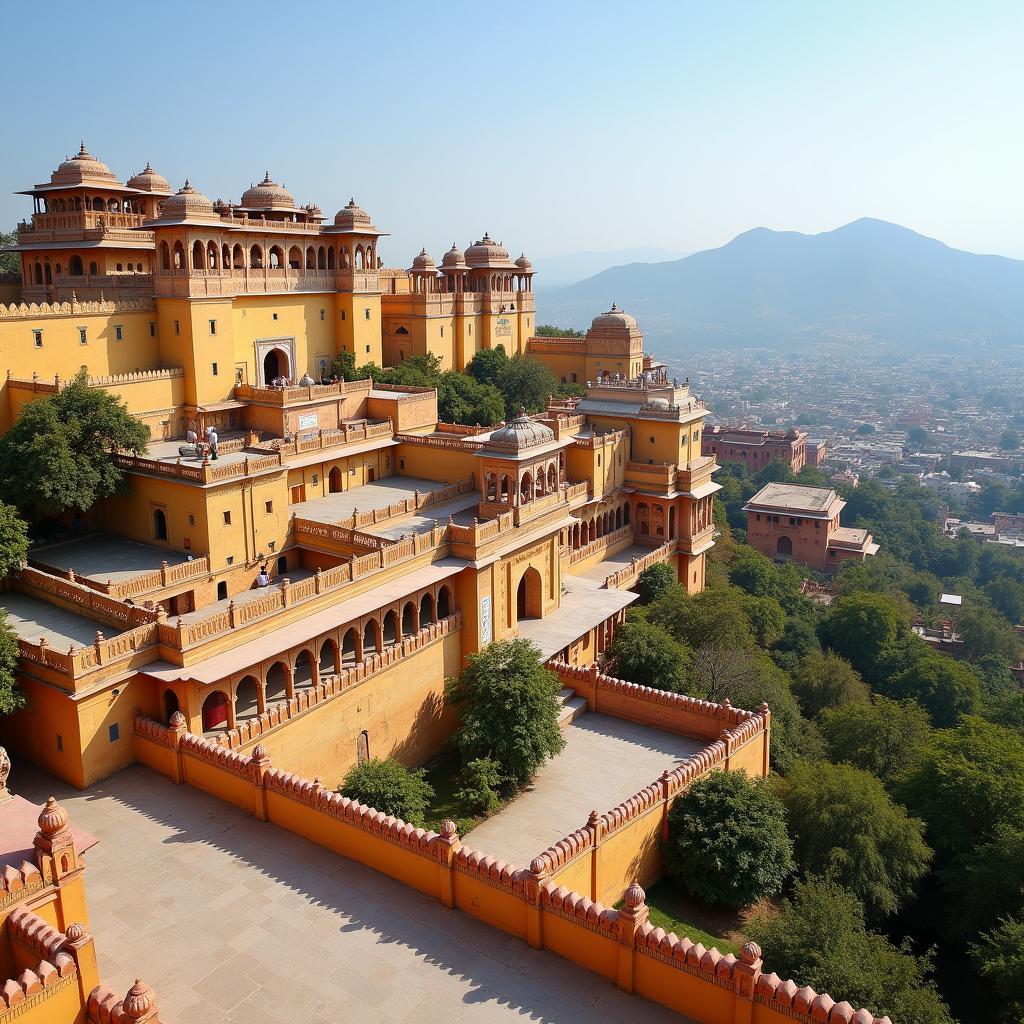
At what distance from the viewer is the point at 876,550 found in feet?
281

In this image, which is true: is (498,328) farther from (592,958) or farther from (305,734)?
(592,958)

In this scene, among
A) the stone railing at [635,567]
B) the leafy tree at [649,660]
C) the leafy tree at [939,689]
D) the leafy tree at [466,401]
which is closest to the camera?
the leafy tree at [649,660]

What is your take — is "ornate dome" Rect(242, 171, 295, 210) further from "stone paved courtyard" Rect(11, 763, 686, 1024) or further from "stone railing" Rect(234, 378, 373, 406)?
"stone paved courtyard" Rect(11, 763, 686, 1024)

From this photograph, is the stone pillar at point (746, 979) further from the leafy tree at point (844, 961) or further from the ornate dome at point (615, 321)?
the ornate dome at point (615, 321)

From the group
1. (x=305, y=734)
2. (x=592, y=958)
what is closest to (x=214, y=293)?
(x=305, y=734)

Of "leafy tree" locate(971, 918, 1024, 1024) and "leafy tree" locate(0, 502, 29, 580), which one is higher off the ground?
"leafy tree" locate(0, 502, 29, 580)

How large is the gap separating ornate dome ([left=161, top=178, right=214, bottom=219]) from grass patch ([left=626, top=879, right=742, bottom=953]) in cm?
2786

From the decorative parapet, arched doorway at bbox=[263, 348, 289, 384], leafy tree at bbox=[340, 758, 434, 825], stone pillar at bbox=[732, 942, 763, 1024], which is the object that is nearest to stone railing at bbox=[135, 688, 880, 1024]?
stone pillar at bbox=[732, 942, 763, 1024]

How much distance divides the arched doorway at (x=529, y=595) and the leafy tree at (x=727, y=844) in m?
10.1

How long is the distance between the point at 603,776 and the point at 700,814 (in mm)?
3248

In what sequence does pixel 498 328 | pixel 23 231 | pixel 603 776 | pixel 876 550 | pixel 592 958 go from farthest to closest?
pixel 876 550 < pixel 498 328 < pixel 23 231 < pixel 603 776 < pixel 592 958

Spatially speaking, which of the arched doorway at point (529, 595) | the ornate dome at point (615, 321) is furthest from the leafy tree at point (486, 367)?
the arched doorway at point (529, 595)

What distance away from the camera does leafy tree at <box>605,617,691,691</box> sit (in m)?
30.2

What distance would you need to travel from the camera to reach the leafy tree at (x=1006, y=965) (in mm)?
18422
